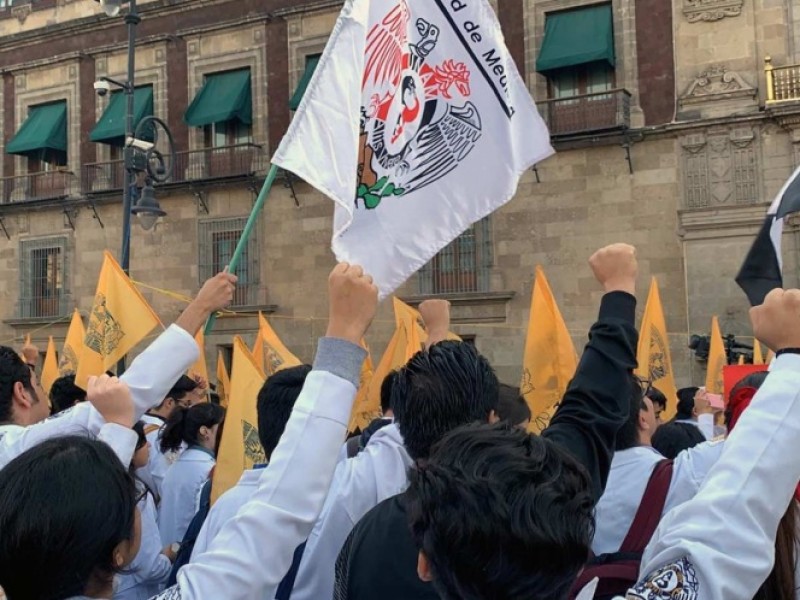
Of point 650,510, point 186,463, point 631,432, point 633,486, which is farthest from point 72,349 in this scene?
point 650,510

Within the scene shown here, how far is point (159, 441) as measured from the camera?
6.54 metres

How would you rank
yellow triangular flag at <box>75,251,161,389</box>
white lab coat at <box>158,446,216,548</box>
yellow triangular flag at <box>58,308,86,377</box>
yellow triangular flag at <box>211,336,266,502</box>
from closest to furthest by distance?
yellow triangular flag at <box>211,336,266,502</box>, white lab coat at <box>158,446,216,548</box>, yellow triangular flag at <box>75,251,161,389</box>, yellow triangular flag at <box>58,308,86,377</box>

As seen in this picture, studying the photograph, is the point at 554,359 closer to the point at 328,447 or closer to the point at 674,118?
the point at 328,447

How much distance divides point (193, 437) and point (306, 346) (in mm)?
13485

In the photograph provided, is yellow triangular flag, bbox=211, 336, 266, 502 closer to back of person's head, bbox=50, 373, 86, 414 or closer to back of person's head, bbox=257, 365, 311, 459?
back of person's head, bbox=50, 373, 86, 414

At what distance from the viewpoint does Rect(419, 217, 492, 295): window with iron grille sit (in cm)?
1844

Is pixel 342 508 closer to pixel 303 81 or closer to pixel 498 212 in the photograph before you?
pixel 498 212

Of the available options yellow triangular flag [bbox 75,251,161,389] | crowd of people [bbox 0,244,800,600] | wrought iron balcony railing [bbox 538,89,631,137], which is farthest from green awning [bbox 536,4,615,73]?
crowd of people [bbox 0,244,800,600]

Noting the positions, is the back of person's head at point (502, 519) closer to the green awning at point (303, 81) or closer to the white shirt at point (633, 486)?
the white shirt at point (633, 486)

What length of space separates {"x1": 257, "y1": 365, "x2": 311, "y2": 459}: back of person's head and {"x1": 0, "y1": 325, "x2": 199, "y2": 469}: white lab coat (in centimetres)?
35

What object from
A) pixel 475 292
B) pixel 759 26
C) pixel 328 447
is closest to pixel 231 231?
pixel 475 292

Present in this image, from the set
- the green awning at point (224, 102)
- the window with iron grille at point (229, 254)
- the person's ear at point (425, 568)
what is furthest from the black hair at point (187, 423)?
the green awning at point (224, 102)

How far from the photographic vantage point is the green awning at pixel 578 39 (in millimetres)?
17297

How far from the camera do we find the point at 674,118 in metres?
16.9
